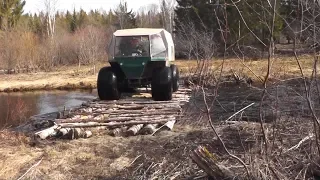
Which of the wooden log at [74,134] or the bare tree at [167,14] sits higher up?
the bare tree at [167,14]

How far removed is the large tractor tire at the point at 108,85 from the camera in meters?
11.2

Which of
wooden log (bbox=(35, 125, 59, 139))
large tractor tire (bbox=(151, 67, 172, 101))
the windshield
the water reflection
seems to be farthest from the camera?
the water reflection

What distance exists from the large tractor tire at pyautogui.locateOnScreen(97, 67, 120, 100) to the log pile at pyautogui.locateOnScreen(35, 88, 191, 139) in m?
0.26

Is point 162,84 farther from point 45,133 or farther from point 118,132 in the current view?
point 45,133

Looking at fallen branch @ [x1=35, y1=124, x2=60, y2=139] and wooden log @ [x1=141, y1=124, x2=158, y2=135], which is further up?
wooden log @ [x1=141, y1=124, x2=158, y2=135]

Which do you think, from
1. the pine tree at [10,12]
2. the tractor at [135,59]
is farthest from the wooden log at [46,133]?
the pine tree at [10,12]

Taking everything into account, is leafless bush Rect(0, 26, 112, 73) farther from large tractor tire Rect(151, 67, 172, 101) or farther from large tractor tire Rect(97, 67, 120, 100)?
large tractor tire Rect(151, 67, 172, 101)

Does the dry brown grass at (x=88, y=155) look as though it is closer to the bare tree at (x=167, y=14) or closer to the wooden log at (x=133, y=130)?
the wooden log at (x=133, y=130)

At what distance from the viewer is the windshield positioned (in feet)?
37.1

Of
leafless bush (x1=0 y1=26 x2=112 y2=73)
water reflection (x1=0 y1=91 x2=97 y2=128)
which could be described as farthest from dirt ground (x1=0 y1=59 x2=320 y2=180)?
leafless bush (x1=0 y1=26 x2=112 y2=73)

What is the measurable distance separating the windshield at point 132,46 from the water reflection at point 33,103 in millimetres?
3432

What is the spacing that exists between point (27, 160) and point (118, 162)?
1410 mm

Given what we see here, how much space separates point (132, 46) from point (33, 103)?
6198mm

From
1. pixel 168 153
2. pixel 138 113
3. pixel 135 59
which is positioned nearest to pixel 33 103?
pixel 135 59
